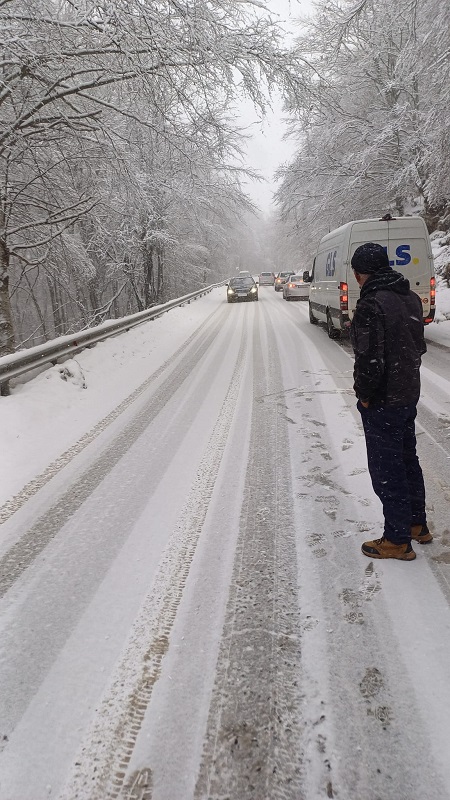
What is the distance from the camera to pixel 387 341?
102 inches

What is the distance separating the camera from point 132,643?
7.04ft

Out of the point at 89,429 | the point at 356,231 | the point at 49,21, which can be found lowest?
the point at 89,429

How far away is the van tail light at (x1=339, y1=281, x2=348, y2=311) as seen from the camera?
9363 millimetres

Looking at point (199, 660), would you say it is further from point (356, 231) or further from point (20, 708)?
point (356, 231)

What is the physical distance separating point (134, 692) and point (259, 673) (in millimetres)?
553

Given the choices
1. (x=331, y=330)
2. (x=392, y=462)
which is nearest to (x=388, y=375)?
(x=392, y=462)

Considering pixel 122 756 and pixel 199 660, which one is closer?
pixel 122 756

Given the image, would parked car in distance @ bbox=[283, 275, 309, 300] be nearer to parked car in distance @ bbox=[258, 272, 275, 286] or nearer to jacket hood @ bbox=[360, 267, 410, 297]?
jacket hood @ bbox=[360, 267, 410, 297]

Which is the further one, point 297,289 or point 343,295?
point 297,289

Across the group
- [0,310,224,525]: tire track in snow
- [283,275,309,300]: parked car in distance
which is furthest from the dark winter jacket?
[283,275,309,300]: parked car in distance

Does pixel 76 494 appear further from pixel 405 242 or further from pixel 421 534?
pixel 405 242

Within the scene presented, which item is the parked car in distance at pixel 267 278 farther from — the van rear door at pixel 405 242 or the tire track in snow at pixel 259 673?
the tire track in snow at pixel 259 673

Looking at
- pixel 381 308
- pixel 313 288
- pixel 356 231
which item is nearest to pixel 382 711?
pixel 381 308

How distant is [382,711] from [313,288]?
12708 millimetres
